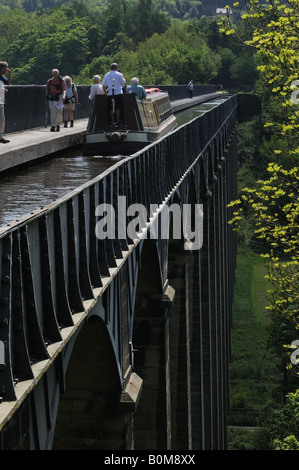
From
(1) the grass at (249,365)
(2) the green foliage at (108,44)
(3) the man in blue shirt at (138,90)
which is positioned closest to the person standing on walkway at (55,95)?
(3) the man in blue shirt at (138,90)

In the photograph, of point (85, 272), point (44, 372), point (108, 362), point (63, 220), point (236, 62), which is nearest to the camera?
point (44, 372)

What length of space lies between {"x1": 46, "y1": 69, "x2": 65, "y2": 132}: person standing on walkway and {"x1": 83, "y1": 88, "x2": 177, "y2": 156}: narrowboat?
1.26m

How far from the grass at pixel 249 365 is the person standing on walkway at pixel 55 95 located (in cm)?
2369

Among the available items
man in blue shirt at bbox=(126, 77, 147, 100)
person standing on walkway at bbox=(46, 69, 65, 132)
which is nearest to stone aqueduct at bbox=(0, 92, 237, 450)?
man in blue shirt at bbox=(126, 77, 147, 100)

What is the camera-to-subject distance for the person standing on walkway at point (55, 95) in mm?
23078

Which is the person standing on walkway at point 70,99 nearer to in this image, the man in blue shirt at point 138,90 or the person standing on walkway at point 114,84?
the person standing on walkway at point 114,84

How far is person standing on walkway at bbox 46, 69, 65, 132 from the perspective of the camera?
909 inches

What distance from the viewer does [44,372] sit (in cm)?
750

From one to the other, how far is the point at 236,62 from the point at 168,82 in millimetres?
45197

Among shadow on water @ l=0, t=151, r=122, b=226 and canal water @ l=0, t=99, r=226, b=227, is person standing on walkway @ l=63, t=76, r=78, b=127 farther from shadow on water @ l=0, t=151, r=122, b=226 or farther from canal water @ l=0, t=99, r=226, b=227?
shadow on water @ l=0, t=151, r=122, b=226

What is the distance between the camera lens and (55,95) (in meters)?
23.4
